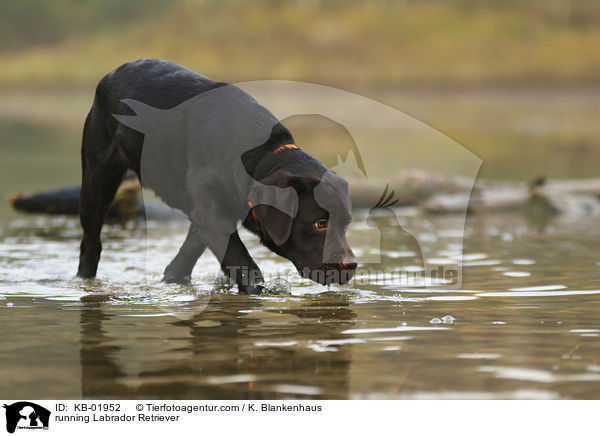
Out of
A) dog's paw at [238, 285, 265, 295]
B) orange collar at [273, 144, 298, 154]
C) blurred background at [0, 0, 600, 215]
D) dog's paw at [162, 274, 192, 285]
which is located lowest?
dog's paw at [238, 285, 265, 295]

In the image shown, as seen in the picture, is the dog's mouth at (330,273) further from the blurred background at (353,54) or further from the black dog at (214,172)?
the blurred background at (353,54)

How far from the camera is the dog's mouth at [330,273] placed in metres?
6.56

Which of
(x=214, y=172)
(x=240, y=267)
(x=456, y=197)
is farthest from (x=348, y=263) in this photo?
(x=456, y=197)

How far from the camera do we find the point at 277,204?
650cm

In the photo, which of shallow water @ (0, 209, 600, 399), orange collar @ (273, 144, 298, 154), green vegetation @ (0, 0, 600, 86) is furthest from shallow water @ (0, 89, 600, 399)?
green vegetation @ (0, 0, 600, 86)

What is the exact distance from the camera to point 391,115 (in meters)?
49.1

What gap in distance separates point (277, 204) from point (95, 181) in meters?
2.30

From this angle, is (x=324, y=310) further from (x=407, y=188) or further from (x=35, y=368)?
(x=407, y=188)

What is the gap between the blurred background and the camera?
40250 millimetres

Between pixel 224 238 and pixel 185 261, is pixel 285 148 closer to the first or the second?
pixel 224 238
